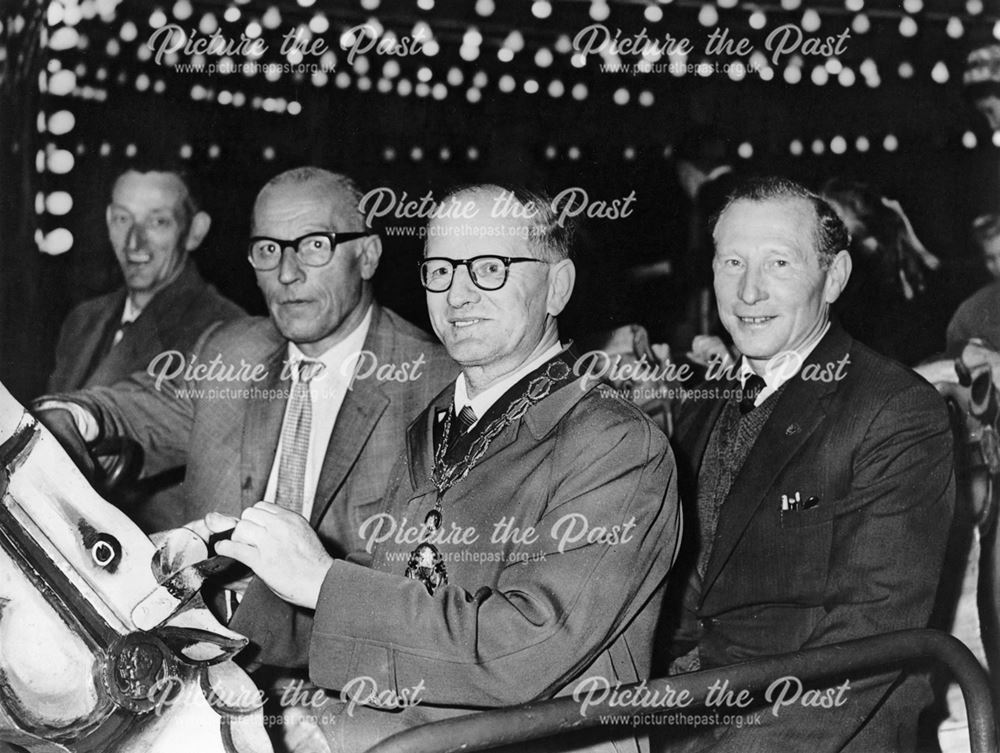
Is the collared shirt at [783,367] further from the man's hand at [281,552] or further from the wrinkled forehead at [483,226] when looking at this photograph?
the man's hand at [281,552]

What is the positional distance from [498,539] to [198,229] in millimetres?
1046

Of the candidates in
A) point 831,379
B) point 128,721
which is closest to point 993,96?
point 831,379

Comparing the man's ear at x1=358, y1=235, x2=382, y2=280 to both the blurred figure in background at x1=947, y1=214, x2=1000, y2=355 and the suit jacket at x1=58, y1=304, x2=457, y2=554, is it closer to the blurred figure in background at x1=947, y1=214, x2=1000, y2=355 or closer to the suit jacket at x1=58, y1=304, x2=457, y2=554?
the suit jacket at x1=58, y1=304, x2=457, y2=554

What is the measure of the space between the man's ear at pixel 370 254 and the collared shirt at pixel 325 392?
86 millimetres

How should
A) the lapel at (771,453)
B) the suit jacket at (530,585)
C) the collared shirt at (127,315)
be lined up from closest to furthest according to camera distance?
the suit jacket at (530,585), the lapel at (771,453), the collared shirt at (127,315)

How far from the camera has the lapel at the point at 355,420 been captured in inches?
109

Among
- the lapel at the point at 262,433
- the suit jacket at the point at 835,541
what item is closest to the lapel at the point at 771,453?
the suit jacket at the point at 835,541

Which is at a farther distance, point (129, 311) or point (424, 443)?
point (129, 311)

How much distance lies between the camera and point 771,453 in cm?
272

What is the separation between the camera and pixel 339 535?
2754mm

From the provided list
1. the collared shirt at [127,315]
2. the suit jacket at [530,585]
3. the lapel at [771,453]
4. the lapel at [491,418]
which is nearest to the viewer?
the suit jacket at [530,585]

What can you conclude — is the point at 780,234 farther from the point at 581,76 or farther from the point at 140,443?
the point at 140,443

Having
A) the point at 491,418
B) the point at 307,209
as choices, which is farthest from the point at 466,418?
the point at 307,209

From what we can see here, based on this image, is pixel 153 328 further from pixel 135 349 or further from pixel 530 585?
pixel 530 585
